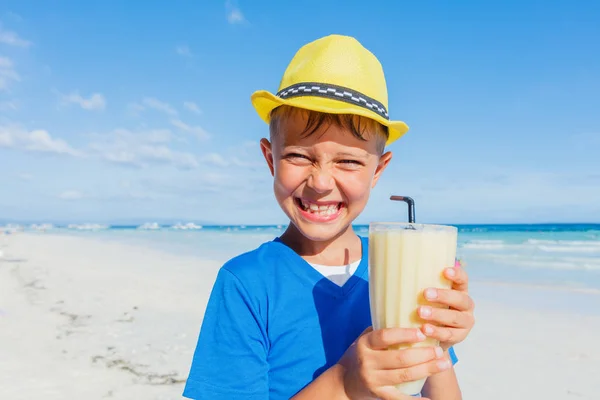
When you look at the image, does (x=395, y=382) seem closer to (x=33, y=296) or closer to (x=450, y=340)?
(x=450, y=340)

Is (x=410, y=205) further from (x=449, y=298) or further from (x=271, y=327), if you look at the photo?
(x=271, y=327)

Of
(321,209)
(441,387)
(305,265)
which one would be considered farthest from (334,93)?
(441,387)

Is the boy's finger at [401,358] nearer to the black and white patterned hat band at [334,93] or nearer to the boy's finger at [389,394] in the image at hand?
the boy's finger at [389,394]

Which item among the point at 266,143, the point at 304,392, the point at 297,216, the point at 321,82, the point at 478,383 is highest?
the point at 321,82

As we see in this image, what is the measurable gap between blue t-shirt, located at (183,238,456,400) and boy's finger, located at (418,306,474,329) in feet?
1.30

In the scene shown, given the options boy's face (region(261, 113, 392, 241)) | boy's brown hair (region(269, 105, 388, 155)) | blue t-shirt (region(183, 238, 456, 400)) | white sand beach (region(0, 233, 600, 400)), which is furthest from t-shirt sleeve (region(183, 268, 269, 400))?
white sand beach (region(0, 233, 600, 400))

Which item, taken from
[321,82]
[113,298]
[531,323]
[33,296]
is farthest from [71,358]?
[531,323]

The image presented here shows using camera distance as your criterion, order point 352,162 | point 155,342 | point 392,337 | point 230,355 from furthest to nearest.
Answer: point 155,342 < point 352,162 < point 230,355 < point 392,337

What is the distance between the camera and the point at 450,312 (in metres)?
1.31

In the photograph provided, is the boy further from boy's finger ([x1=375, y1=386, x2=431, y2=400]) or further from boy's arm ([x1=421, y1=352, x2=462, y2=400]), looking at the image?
boy's finger ([x1=375, y1=386, x2=431, y2=400])

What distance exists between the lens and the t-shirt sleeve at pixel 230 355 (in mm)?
1515

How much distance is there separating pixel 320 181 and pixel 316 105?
23cm

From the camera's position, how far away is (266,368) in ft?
5.10

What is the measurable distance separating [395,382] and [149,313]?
533cm
